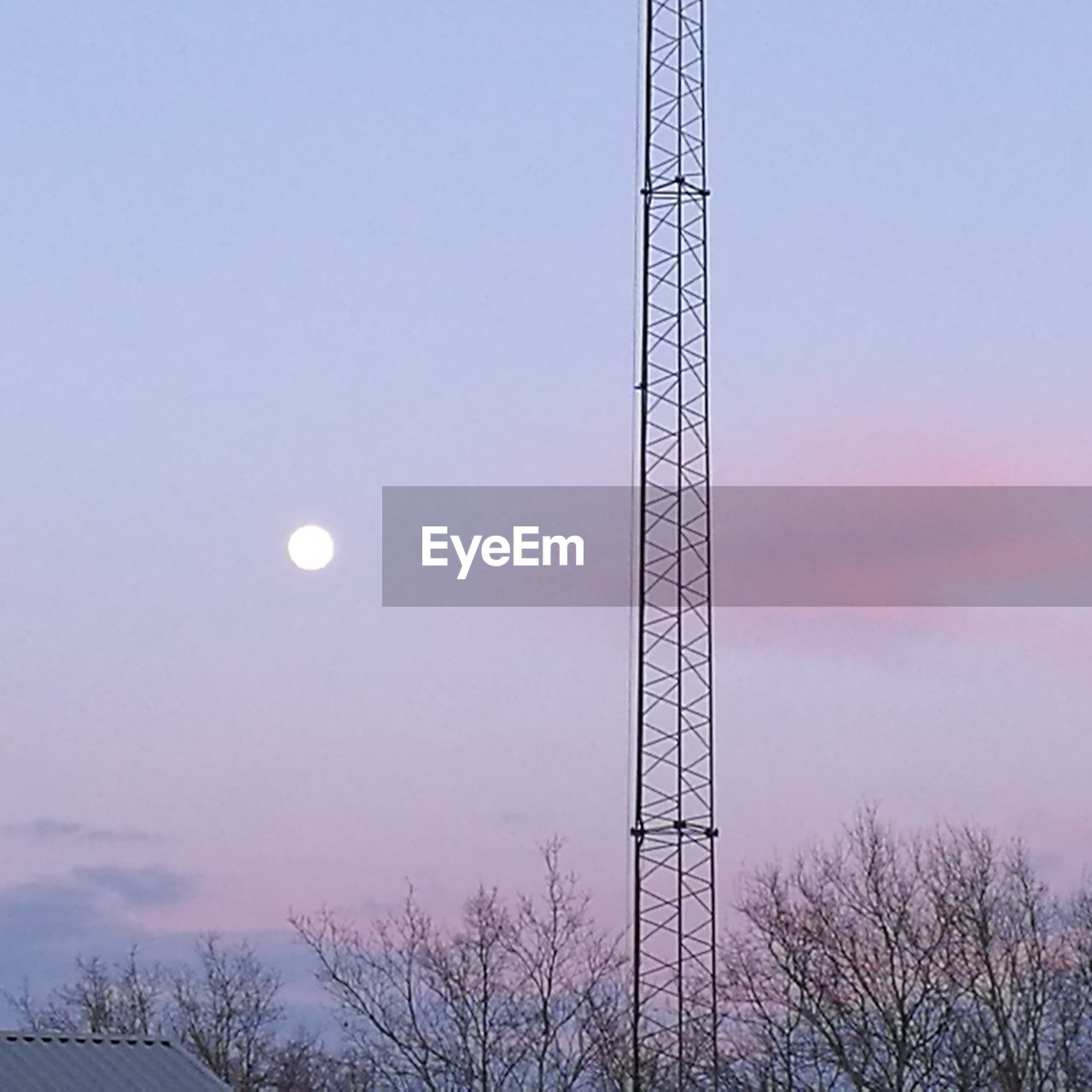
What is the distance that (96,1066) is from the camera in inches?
1464

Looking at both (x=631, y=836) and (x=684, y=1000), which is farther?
(x=684, y=1000)

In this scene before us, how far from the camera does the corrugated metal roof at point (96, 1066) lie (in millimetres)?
35531

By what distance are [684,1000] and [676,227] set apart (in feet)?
46.5

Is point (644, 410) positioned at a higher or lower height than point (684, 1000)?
higher

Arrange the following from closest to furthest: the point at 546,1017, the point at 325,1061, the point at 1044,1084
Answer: the point at 1044,1084 < the point at 546,1017 < the point at 325,1061

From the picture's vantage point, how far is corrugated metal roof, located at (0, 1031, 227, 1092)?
35.5m

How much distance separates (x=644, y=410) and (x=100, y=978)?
60116 millimetres

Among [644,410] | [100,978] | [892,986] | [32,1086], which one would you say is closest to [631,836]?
[644,410]

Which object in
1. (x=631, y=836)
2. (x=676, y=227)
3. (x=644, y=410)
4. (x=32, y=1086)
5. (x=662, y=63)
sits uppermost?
(x=662, y=63)

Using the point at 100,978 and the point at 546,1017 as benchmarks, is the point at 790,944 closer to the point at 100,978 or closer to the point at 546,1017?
the point at 546,1017

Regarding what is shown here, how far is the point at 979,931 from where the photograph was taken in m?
62.3

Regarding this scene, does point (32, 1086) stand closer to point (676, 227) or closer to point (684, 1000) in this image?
point (684, 1000)

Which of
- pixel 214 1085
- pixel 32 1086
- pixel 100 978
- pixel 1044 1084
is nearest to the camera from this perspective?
pixel 32 1086

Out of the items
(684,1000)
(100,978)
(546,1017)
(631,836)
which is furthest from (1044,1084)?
(100,978)
